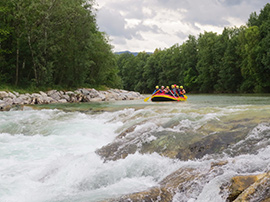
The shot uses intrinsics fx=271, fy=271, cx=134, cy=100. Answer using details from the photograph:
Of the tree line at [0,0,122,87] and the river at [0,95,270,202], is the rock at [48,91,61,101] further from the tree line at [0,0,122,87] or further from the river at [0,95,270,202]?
the river at [0,95,270,202]

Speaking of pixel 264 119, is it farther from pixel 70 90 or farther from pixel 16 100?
pixel 70 90

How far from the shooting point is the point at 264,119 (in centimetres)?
709

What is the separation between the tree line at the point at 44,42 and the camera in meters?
25.9

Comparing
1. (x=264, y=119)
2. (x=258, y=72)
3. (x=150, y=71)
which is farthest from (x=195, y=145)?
(x=150, y=71)

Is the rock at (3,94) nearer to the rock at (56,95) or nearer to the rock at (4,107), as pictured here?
the rock at (4,107)

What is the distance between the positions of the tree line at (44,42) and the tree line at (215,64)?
24722 mm

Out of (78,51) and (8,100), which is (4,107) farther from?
(78,51)

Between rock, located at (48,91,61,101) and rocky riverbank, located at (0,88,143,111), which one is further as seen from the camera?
rock, located at (48,91,61,101)

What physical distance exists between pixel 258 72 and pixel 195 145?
3888cm

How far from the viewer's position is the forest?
86.9 ft

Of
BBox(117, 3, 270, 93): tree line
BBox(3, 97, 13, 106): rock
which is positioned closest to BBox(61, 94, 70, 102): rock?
BBox(3, 97, 13, 106): rock

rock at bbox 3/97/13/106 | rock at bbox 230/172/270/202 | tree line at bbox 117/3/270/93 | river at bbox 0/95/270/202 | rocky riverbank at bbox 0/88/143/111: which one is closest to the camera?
rock at bbox 230/172/270/202

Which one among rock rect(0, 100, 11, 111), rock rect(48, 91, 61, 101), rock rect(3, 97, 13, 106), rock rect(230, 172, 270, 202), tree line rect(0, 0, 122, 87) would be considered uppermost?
tree line rect(0, 0, 122, 87)

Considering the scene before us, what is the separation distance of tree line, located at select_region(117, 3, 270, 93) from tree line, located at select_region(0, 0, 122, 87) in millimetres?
24722
